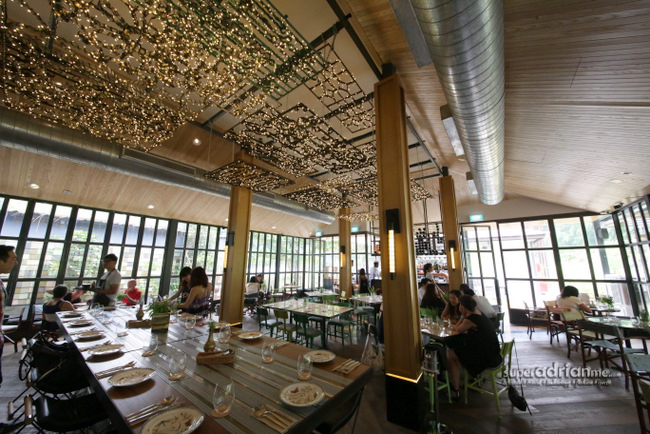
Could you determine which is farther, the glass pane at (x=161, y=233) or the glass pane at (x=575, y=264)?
the glass pane at (x=161, y=233)

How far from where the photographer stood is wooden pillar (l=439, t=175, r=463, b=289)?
24.7 feet

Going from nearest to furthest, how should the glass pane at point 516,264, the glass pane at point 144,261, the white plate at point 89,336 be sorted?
the white plate at point 89,336 < the glass pane at point 144,261 < the glass pane at point 516,264

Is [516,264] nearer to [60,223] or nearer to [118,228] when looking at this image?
[118,228]

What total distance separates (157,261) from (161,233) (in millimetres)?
1140

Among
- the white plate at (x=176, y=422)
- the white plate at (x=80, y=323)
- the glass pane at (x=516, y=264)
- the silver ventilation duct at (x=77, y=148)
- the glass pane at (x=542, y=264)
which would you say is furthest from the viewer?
the glass pane at (x=516, y=264)

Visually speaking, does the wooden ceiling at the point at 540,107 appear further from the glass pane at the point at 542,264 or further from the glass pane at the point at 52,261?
the glass pane at the point at 542,264

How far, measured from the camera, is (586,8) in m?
2.09

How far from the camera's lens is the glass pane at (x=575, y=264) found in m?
8.14

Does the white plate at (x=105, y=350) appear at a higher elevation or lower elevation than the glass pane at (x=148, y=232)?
lower

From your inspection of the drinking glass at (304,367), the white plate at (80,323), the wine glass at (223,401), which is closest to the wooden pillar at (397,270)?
the drinking glass at (304,367)

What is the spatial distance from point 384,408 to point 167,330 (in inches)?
124

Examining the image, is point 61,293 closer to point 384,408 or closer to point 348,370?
point 348,370

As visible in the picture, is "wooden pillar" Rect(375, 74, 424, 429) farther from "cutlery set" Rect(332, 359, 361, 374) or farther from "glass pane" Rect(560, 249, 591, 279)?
"glass pane" Rect(560, 249, 591, 279)

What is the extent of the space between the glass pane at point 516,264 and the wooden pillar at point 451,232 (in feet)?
11.1
